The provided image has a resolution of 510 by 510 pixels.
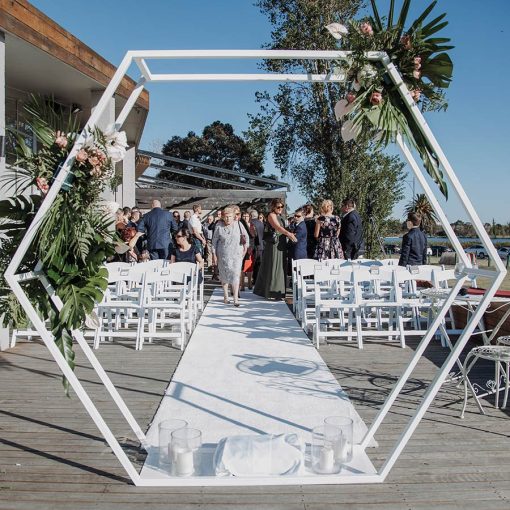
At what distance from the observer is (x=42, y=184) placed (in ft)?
10.8

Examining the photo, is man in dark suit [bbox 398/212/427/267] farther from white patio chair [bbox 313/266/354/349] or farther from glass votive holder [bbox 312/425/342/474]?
glass votive holder [bbox 312/425/342/474]

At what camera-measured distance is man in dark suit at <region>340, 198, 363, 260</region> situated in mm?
10469

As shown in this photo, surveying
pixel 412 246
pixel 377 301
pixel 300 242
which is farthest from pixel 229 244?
pixel 377 301

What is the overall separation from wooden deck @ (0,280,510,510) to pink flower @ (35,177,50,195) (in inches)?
66.1

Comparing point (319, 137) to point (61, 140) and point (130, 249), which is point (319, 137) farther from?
point (61, 140)

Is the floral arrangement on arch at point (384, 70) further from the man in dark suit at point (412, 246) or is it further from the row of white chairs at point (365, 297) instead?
the man in dark suit at point (412, 246)

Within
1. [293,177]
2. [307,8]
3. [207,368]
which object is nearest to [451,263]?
[293,177]

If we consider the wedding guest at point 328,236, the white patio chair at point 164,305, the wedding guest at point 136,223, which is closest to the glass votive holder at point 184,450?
the white patio chair at point 164,305

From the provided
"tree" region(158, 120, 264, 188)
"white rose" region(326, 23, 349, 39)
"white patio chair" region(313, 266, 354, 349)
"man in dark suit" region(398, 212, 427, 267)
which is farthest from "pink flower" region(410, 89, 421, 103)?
"tree" region(158, 120, 264, 188)

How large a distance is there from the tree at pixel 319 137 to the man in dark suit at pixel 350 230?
732 centimetres

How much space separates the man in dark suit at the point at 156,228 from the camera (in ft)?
34.7

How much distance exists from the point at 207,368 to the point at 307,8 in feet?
55.2

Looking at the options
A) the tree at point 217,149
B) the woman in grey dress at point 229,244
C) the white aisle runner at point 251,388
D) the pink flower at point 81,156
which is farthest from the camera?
the tree at point 217,149

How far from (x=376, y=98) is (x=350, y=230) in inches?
292
